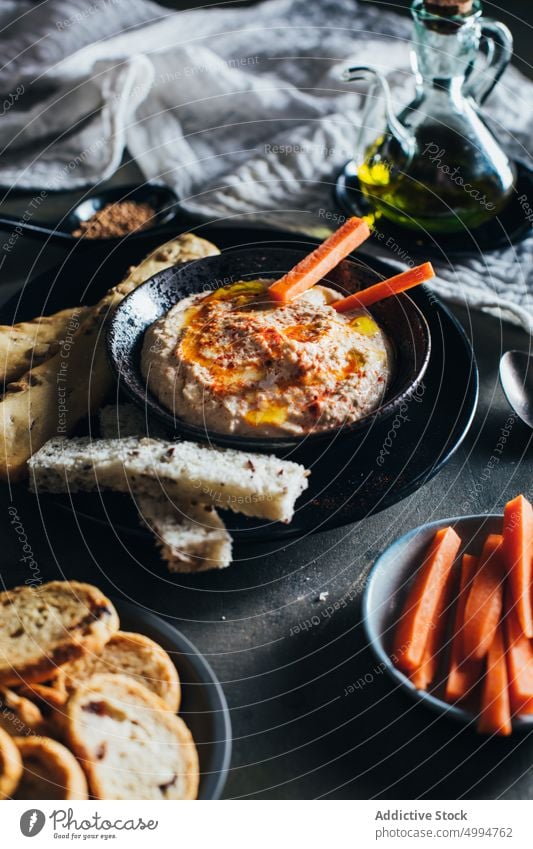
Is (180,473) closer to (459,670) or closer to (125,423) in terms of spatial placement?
(125,423)

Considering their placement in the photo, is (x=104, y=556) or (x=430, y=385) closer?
(x=104, y=556)

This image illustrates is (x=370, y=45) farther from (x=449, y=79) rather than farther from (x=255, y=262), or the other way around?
(x=255, y=262)

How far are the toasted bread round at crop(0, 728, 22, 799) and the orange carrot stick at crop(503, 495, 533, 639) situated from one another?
0.52 metres

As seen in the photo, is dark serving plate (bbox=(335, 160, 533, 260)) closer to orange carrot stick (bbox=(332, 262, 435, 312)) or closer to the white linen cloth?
the white linen cloth

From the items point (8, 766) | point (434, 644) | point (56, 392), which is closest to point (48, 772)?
point (8, 766)

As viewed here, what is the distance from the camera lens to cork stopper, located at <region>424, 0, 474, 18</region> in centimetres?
144

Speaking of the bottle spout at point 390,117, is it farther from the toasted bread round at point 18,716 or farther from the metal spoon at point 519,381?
the toasted bread round at point 18,716

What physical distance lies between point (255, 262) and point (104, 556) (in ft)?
1.73

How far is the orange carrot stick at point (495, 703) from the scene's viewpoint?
2.91ft

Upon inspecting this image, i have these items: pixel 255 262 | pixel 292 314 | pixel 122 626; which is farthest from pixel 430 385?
pixel 122 626

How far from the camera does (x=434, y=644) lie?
3.18 ft

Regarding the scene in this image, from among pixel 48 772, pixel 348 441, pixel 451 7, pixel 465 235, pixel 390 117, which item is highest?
pixel 451 7

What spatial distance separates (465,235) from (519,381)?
1.24 feet

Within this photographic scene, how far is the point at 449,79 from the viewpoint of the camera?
1.55m
